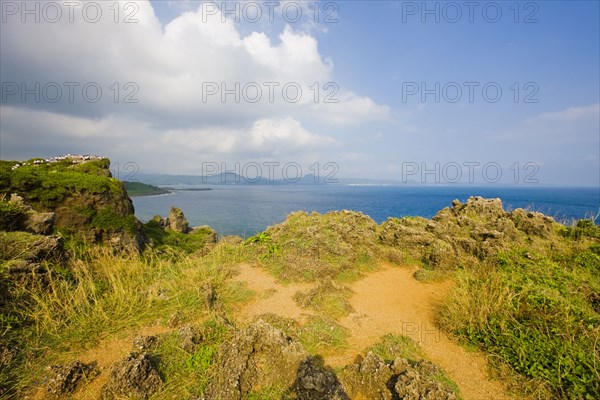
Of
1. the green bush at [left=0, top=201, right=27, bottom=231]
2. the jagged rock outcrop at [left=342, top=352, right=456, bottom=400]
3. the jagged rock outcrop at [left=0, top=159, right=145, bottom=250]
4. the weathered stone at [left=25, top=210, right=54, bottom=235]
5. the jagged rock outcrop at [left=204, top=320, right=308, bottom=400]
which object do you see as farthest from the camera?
the jagged rock outcrop at [left=0, top=159, right=145, bottom=250]

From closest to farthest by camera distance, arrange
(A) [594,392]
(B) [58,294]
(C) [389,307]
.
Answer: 1. (A) [594,392]
2. (B) [58,294]
3. (C) [389,307]

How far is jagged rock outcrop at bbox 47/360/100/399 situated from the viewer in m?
3.90

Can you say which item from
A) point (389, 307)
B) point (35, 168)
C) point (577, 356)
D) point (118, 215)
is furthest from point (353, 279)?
point (35, 168)

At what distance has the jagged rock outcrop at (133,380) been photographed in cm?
388

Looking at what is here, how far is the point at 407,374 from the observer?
4.11 metres

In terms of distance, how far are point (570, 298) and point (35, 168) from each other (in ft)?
70.0

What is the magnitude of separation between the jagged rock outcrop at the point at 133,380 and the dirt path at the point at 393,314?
276cm

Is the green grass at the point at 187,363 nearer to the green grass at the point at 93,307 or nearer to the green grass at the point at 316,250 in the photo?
the green grass at the point at 93,307

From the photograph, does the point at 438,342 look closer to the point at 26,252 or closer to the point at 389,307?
the point at 389,307

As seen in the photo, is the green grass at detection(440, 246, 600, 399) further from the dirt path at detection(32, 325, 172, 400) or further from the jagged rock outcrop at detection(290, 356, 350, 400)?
the dirt path at detection(32, 325, 172, 400)

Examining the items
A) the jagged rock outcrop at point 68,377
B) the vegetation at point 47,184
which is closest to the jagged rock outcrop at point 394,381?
the jagged rock outcrop at point 68,377

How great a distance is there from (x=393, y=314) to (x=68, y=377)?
266 inches

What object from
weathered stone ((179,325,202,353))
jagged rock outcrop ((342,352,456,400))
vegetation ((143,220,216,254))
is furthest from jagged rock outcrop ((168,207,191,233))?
jagged rock outcrop ((342,352,456,400))

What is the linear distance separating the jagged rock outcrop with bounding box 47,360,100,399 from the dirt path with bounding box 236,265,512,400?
317cm
